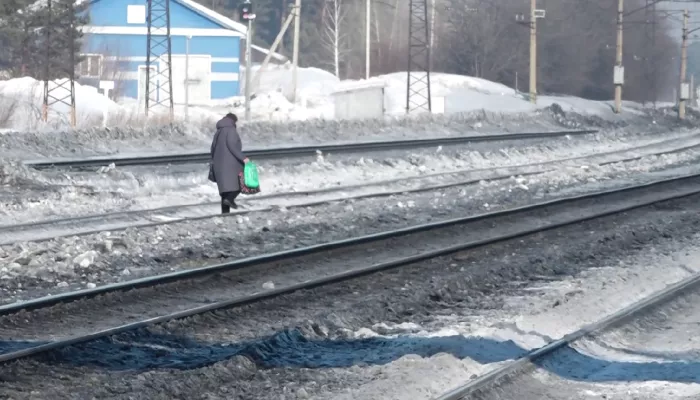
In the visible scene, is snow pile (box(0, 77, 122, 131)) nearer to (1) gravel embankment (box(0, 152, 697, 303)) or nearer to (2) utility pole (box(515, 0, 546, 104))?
(1) gravel embankment (box(0, 152, 697, 303))

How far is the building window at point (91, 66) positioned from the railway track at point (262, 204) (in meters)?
32.8

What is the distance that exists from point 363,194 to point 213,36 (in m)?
42.7

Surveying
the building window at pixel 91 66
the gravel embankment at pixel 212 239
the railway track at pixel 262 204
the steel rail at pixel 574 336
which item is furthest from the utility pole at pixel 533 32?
the steel rail at pixel 574 336

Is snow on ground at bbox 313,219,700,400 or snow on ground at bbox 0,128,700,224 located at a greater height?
snow on ground at bbox 0,128,700,224

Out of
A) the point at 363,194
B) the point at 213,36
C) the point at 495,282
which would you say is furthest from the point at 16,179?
the point at 213,36

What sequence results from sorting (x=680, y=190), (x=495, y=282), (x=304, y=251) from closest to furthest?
(x=495, y=282)
(x=304, y=251)
(x=680, y=190)

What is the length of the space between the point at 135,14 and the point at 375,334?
5383 centimetres

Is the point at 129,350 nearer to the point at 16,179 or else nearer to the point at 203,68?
the point at 16,179

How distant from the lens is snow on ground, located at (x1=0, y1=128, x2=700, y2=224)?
17.2m

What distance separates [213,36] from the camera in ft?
201

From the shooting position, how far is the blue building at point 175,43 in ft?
191

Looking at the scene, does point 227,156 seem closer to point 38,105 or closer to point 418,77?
point 38,105

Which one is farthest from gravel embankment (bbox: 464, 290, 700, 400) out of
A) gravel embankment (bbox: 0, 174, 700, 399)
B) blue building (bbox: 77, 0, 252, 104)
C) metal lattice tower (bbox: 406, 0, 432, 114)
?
blue building (bbox: 77, 0, 252, 104)

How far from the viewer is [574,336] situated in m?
8.90
